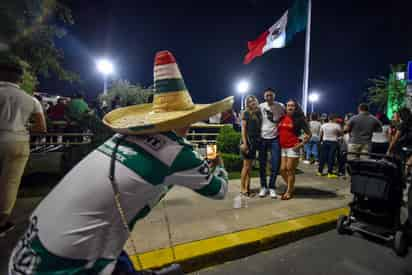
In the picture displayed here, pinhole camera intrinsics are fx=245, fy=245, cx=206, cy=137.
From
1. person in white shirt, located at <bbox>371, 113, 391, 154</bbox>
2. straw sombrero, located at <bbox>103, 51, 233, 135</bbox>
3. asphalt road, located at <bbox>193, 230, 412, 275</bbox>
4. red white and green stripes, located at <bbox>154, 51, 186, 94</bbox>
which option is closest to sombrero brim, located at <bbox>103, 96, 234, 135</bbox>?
straw sombrero, located at <bbox>103, 51, 233, 135</bbox>

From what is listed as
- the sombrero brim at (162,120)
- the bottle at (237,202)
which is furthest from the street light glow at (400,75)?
the sombrero brim at (162,120)

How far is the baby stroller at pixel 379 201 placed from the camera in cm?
307

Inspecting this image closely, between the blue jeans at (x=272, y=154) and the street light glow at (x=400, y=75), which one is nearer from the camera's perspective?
the blue jeans at (x=272, y=154)

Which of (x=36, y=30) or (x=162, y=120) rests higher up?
(x=36, y=30)

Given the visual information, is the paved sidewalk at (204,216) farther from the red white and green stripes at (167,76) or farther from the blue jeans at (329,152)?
the blue jeans at (329,152)

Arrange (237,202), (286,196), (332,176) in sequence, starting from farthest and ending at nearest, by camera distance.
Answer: (332,176)
(286,196)
(237,202)

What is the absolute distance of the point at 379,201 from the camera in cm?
325

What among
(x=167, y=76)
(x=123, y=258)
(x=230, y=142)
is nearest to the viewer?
(x=123, y=258)

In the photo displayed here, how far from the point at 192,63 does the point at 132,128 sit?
42.3 m

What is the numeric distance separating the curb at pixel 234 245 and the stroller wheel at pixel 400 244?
897 mm

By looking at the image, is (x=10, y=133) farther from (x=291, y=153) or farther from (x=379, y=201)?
(x=379, y=201)

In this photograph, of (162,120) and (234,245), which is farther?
(234,245)

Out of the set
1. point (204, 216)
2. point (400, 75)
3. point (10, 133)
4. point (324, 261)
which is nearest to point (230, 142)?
point (204, 216)

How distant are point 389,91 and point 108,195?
1326 inches
